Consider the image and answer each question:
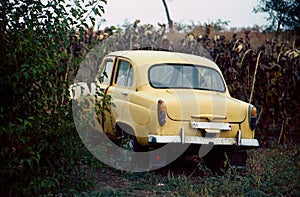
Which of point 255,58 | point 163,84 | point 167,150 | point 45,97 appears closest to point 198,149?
point 167,150

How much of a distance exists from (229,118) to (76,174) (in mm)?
2387

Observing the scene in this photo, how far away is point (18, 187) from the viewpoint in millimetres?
5449

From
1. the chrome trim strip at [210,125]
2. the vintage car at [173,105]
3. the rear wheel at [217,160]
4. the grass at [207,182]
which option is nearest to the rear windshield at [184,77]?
the vintage car at [173,105]

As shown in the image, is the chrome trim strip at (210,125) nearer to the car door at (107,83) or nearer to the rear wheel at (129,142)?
the rear wheel at (129,142)

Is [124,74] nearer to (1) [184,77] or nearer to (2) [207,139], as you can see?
(1) [184,77]

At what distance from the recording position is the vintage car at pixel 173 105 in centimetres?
716

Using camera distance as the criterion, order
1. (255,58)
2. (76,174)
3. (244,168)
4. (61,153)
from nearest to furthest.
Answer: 1. (61,153)
2. (76,174)
3. (244,168)
4. (255,58)

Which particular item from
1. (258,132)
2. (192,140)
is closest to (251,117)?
(192,140)

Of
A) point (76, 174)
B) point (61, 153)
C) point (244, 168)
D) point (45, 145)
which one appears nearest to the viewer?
point (45, 145)

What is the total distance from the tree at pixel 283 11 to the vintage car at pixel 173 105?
14016 millimetres

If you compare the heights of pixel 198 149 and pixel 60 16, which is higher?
pixel 60 16

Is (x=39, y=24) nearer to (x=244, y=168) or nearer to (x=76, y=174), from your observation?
(x=76, y=174)

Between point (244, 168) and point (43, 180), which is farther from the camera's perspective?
point (244, 168)

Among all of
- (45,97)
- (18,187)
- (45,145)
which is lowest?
(18,187)
